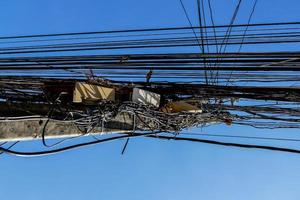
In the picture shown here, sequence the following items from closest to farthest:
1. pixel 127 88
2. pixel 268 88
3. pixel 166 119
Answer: pixel 268 88 < pixel 127 88 < pixel 166 119

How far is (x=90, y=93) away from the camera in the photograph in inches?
135

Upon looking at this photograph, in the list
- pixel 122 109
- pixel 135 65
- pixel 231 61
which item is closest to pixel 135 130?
pixel 122 109

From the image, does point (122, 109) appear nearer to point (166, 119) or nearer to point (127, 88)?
point (127, 88)

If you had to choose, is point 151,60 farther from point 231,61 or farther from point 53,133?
point 53,133

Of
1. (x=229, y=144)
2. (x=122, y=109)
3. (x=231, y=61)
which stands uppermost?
(x=231, y=61)

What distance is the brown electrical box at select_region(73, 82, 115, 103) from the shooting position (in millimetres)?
3299

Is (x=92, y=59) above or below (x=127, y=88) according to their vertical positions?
above

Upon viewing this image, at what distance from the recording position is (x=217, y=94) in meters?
3.68

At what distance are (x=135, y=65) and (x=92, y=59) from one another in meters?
0.58

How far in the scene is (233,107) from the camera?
174 inches

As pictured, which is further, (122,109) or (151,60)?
(151,60)

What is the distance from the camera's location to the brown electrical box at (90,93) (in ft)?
10.8

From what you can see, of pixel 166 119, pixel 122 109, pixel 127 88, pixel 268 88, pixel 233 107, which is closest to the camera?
pixel 268 88

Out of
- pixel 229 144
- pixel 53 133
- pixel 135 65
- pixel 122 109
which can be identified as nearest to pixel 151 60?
pixel 135 65
